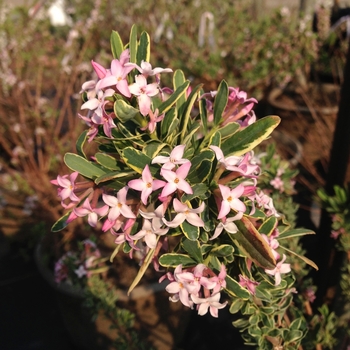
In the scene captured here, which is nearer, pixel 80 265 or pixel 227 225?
pixel 227 225

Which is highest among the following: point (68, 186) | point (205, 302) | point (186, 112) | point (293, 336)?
point (186, 112)

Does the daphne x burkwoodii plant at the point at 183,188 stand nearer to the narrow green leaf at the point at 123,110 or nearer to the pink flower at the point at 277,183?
the narrow green leaf at the point at 123,110

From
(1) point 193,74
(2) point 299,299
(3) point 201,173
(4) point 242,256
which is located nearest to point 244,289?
(4) point 242,256

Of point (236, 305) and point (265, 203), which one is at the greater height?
point (265, 203)

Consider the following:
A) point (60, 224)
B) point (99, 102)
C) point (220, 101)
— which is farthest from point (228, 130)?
point (60, 224)

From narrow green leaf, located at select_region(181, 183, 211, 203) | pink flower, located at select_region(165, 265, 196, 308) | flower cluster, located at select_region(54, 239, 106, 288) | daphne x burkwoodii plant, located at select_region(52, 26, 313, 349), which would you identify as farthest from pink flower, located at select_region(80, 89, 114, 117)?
flower cluster, located at select_region(54, 239, 106, 288)

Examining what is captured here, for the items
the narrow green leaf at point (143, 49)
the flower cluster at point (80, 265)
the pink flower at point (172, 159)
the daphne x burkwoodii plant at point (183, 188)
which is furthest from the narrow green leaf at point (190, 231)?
the flower cluster at point (80, 265)

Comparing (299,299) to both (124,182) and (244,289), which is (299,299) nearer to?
(244,289)

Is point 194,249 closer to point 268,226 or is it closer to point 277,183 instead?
point 268,226

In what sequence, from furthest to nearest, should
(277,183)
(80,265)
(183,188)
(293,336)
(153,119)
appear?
1. (80,265)
2. (277,183)
3. (293,336)
4. (153,119)
5. (183,188)
